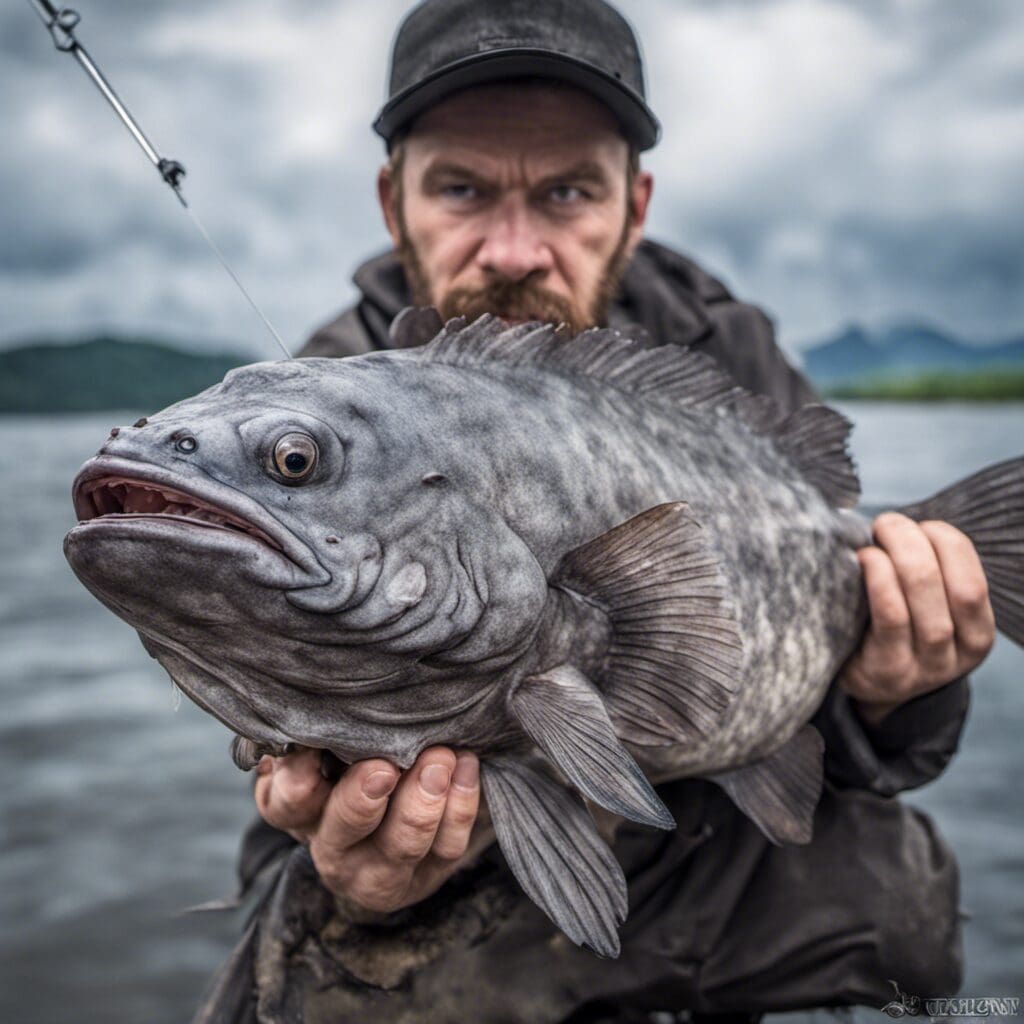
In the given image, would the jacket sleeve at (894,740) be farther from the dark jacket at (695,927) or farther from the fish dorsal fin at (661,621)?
the fish dorsal fin at (661,621)

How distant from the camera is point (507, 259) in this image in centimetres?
335

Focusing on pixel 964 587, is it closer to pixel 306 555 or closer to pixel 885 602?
pixel 885 602

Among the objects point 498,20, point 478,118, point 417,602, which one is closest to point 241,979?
point 417,602

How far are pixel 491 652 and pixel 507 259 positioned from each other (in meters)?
1.75

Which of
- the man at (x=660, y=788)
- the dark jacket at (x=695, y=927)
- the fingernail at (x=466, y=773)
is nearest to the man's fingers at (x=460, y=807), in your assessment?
the fingernail at (x=466, y=773)

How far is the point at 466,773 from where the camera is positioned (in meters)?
2.15

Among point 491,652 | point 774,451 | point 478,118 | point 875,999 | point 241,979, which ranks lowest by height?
point 875,999

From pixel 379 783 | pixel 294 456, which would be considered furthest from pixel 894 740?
pixel 294 456

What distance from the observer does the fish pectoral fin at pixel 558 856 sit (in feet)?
6.65

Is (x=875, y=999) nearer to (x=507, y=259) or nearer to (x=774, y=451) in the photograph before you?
(x=774, y=451)

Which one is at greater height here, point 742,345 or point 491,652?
point 742,345

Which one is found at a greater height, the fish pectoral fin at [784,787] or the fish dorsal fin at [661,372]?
the fish dorsal fin at [661,372]

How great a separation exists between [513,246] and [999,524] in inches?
67.0

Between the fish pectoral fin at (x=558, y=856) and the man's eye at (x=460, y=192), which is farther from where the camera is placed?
the man's eye at (x=460, y=192)
